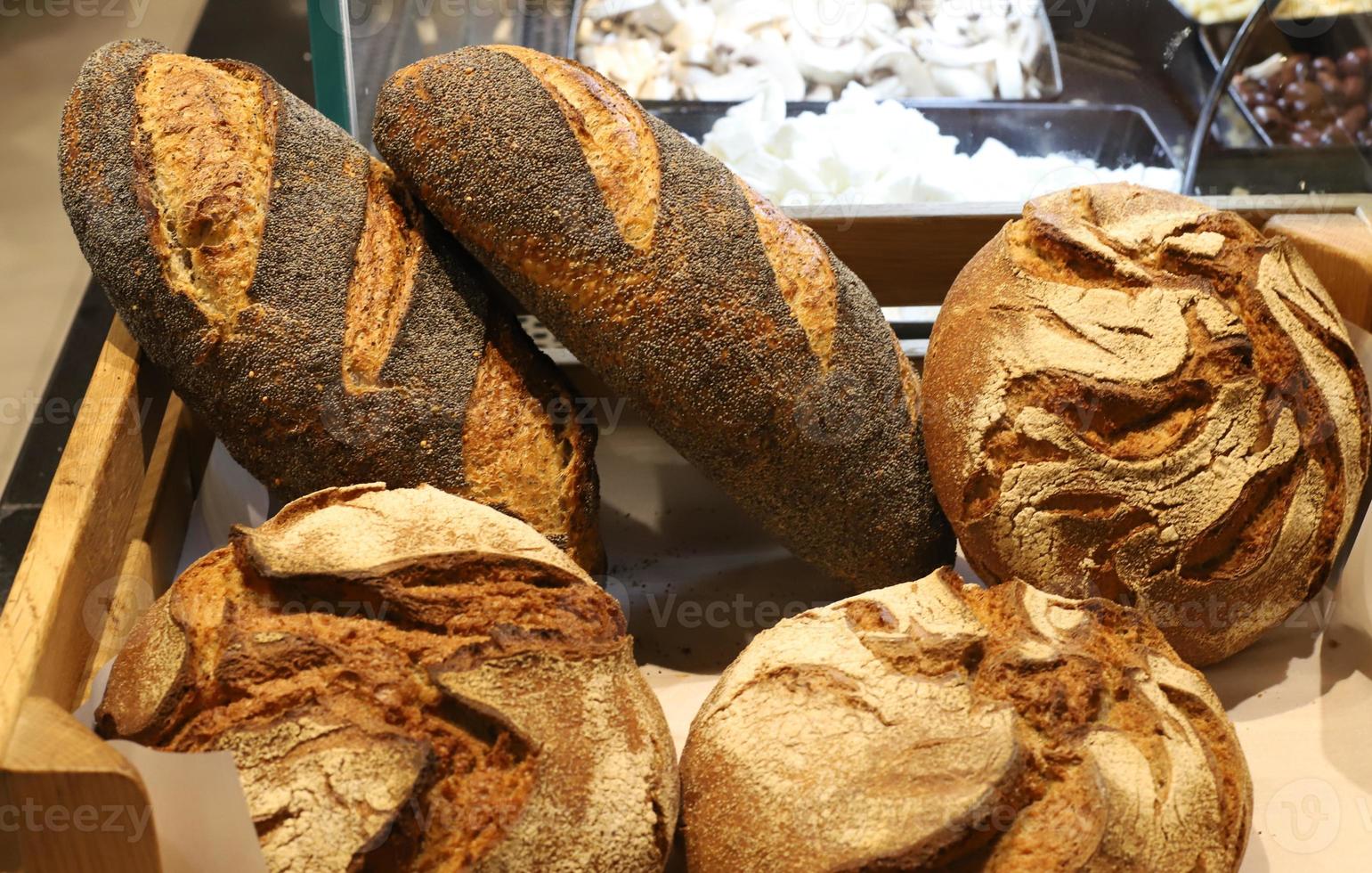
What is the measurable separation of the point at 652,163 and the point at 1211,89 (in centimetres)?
168

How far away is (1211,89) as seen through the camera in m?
2.49

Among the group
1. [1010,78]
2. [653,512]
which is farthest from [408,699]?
[1010,78]

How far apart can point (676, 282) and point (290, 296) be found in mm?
499

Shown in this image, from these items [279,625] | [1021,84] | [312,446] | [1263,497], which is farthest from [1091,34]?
[279,625]

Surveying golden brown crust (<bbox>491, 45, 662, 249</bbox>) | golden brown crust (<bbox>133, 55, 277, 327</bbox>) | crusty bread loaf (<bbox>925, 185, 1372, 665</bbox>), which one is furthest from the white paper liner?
golden brown crust (<bbox>491, 45, 662, 249</bbox>)

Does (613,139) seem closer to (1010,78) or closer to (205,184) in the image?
(205,184)

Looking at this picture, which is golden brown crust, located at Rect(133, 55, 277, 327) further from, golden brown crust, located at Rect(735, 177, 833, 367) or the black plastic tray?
the black plastic tray

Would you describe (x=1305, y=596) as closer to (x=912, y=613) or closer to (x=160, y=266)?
(x=912, y=613)

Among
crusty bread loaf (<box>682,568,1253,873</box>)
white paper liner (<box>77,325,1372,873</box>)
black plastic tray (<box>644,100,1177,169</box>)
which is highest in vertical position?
black plastic tray (<box>644,100,1177,169</box>)

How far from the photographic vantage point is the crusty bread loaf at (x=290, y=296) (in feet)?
4.50

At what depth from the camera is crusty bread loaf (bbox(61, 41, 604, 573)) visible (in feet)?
4.50

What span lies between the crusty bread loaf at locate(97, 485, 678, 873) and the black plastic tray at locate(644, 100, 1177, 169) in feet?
5.47

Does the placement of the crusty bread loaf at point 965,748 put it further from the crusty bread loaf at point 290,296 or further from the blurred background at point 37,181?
the blurred background at point 37,181

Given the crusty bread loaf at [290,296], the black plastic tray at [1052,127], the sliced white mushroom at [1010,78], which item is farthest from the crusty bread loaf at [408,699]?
the sliced white mushroom at [1010,78]
